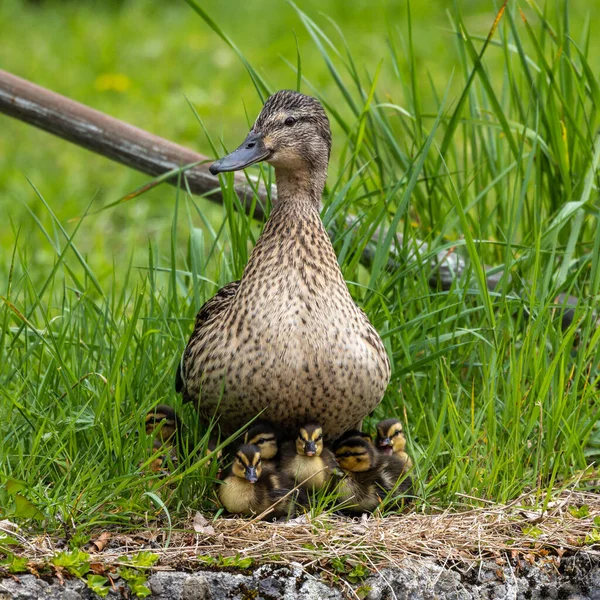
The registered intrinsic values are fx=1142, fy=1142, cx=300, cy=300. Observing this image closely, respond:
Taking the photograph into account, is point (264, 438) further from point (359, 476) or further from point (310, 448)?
point (359, 476)

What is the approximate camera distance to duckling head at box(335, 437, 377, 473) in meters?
3.82

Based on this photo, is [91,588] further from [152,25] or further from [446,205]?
[152,25]

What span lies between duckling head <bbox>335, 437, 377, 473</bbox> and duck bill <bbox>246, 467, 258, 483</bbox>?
1.37ft

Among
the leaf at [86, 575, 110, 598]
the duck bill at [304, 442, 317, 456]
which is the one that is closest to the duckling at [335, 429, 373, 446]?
the duck bill at [304, 442, 317, 456]

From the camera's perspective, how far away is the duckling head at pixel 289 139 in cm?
386

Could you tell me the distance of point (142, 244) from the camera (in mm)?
7395

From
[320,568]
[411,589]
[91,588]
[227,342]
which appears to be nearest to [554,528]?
[411,589]

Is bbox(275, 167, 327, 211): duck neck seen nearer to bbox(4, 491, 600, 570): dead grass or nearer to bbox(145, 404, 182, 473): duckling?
bbox(145, 404, 182, 473): duckling

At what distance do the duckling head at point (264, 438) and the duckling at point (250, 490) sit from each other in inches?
2.8

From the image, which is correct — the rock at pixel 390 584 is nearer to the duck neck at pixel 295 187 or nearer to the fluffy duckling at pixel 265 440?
the fluffy duckling at pixel 265 440

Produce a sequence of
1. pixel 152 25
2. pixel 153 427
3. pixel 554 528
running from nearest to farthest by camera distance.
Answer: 1. pixel 554 528
2. pixel 153 427
3. pixel 152 25

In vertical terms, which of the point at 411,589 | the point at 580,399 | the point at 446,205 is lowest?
the point at 411,589

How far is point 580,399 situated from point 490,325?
1.36ft

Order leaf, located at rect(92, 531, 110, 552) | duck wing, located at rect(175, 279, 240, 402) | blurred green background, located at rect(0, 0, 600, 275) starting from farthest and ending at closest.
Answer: blurred green background, located at rect(0, 0, 600, 275) → duck wing, located at rect(175, 279, 240, 402) → leaf, located at rect(92, 531, 110, 552)
